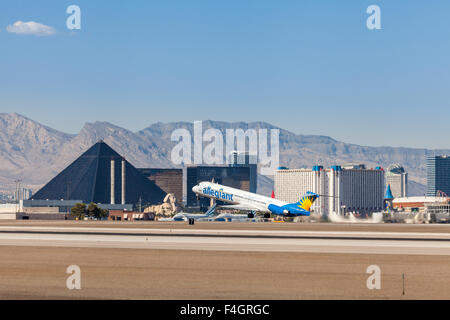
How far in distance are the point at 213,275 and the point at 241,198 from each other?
121283 mm

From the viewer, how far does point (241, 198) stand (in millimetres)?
164875

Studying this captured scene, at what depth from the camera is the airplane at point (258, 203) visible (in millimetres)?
162000

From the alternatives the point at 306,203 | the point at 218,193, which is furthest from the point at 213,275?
the point at 218,193

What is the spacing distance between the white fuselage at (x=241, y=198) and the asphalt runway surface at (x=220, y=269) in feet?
303

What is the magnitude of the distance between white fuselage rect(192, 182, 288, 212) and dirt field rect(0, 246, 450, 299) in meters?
105

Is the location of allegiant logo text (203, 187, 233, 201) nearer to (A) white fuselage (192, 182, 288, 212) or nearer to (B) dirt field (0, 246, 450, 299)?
(A) white fuselage (192, 182, 288, 212)

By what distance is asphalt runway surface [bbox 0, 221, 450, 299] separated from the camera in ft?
122
